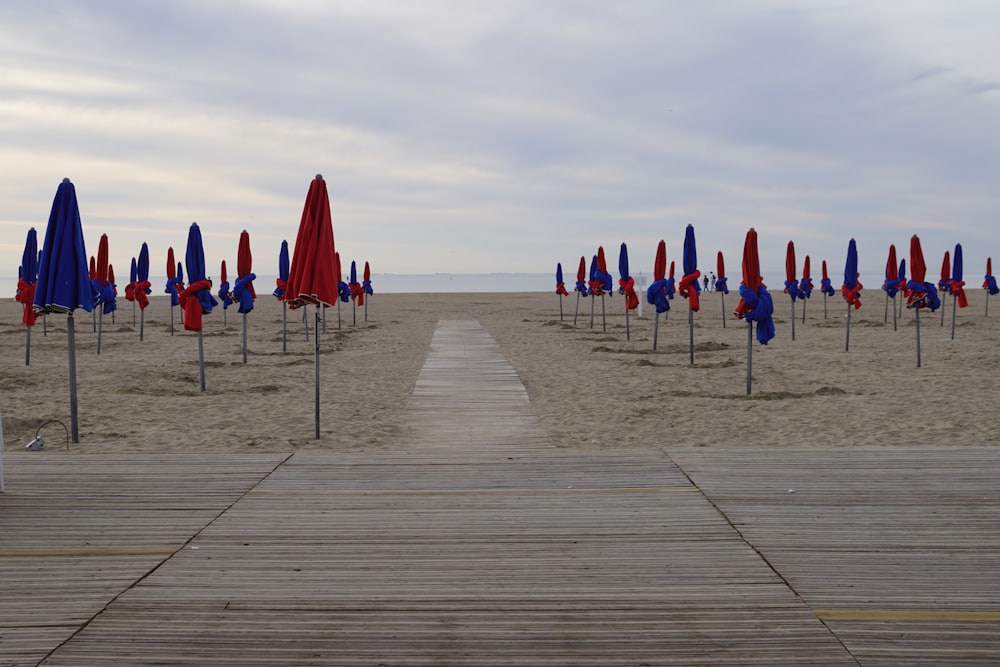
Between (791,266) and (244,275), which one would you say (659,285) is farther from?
(244,275)

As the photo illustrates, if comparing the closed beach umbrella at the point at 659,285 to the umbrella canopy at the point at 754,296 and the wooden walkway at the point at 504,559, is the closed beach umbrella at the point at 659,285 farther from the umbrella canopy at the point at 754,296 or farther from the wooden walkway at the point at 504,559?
the wooden walkway at the point at 504,559

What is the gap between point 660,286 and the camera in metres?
18.0

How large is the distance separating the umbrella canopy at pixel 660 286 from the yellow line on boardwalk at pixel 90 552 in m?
14.1

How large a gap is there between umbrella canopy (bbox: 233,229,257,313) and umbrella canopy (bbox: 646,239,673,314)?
8282 millimetres

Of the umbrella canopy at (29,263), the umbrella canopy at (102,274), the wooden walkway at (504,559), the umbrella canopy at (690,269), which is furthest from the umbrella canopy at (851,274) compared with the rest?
the umbrella canopy at (29,263)

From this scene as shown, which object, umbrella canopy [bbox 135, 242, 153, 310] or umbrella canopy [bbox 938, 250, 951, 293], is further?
umbrella canopy [bbox 938, 250, 951, 293]

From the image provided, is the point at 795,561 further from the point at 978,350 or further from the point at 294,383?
the point at 978,350

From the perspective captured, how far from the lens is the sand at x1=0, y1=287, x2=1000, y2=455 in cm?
908

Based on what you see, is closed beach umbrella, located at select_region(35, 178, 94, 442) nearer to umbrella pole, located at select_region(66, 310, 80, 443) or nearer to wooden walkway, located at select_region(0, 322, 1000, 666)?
umbrella pole, located at select_region(66, 310, 80, 443)

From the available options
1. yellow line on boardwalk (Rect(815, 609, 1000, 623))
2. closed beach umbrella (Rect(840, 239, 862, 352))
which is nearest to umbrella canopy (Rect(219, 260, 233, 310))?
closed beach umbrella (Rect(840, 239, 862, 352))

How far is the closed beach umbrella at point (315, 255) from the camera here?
312 inches

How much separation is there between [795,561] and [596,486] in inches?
67.9

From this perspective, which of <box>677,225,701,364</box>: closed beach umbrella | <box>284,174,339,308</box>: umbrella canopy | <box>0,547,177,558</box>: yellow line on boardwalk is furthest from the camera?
<box>677,225,701,364</box>: closed beach umbrella

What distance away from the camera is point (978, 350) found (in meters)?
19.5
